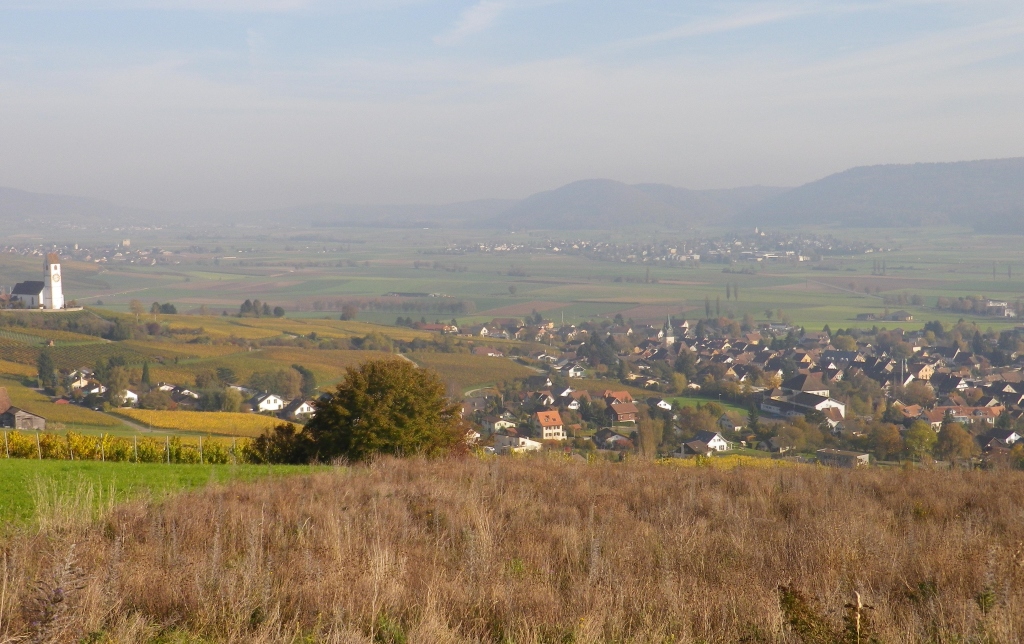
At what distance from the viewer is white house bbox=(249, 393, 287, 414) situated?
3756cm

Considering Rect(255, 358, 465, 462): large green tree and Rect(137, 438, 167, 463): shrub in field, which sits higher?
Rect(255, 358, 465, 462): large green tree

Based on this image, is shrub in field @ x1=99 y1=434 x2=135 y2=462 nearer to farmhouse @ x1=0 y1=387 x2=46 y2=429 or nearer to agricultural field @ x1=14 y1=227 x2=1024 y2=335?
farmhouse @ x1=0 y1=387 x2=46 y2=429

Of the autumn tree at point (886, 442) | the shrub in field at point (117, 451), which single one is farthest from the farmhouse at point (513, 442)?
the shrub in field at point (117, 451)

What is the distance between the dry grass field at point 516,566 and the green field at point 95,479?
1139 millimetres

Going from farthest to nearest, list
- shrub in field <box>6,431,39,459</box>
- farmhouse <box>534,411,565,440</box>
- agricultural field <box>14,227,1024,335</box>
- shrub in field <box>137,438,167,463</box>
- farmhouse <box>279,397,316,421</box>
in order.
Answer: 1. agricultural field <box>14,227,1024,335</box>
2. farmhouse <box>279,397,316,421</box>
3. farmhouse <box>534,411,565,440</box>
4. shrub in field <box>6,431,39,459</box>
5. shrub in field <box>137,438,167,463</box>

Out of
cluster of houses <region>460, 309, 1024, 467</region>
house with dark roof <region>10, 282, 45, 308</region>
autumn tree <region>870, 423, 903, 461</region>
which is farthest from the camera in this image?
house with dark roof <region>10, 282, 45, 308</region>

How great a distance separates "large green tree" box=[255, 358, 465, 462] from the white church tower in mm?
50871

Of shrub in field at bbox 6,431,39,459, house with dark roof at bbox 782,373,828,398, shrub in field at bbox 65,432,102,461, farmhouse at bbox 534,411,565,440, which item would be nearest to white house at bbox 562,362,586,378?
house with dark roof at bbox 782,373,828,398

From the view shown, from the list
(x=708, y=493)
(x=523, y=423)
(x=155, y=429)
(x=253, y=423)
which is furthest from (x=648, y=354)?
(x=708, y=493)

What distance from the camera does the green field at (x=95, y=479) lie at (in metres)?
9.24

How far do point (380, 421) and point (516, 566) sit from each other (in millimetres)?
8848

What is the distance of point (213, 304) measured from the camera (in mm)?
80875

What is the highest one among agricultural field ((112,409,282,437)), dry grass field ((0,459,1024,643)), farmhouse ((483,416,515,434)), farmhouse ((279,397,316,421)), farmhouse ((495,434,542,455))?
dry grass field ((0,459,1024,643))

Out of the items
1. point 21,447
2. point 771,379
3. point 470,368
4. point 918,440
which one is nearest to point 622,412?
point 918,440
